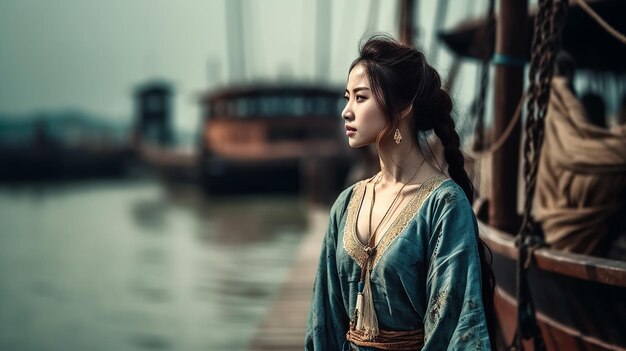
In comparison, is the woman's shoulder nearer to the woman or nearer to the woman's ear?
the woman

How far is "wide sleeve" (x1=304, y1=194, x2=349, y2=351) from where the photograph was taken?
71.1 inches

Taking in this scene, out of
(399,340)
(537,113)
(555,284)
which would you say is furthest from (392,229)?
(555,284)

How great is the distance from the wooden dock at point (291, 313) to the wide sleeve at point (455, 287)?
3993mm

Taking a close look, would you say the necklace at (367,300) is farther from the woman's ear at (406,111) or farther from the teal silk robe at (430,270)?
the woman's ear at (406,111)

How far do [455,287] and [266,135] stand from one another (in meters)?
28.4

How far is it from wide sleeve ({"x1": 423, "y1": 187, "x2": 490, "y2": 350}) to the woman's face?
23 cm

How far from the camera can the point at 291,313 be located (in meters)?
6.62

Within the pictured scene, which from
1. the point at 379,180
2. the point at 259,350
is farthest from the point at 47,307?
Answer: the point at 379,180

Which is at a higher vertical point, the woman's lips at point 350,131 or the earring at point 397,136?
the woman's lips at point 350,131

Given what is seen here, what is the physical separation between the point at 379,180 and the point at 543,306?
2.07m

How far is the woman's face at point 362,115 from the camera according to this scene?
64.3 inches

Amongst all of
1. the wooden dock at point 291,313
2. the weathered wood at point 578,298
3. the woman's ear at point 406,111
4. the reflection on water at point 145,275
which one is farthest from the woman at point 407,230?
the reflection on water at point 145,275

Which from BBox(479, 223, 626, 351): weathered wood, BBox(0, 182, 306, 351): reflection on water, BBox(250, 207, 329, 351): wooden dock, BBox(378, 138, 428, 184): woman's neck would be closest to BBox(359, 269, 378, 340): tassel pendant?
BBox(378, 138, 428, 184): woman's neck

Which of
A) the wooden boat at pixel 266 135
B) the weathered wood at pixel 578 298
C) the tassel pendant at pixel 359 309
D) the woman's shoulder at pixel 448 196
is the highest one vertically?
the woman's shoulder at pixel 448 196
